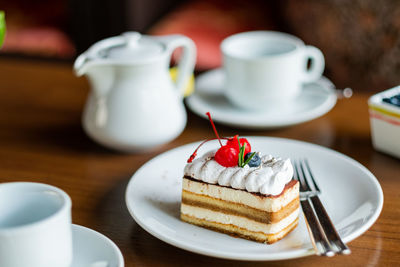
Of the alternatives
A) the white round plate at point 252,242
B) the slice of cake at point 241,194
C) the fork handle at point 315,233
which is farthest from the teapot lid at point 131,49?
the fork handle at point 315,233

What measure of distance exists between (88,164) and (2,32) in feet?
1.00

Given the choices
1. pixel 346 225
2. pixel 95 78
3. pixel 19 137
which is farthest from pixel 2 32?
pixel 346 225

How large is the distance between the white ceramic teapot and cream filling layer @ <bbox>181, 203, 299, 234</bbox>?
28cm

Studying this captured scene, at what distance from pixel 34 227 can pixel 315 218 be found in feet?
1.32

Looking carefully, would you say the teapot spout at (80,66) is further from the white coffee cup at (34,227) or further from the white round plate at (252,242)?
the white coffee cup at (34,227)

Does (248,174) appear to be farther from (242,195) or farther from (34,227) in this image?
(34,227)

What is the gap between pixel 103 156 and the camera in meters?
1.07

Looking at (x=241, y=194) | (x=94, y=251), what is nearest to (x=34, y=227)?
(x=94, y=251)

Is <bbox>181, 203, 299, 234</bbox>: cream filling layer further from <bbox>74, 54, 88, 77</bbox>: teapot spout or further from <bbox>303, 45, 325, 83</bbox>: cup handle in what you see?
<bbox>303, 45, 325, 83</bbox>: cup handle

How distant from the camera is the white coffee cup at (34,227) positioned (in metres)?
0.59

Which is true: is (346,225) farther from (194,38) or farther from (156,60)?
(194,38)

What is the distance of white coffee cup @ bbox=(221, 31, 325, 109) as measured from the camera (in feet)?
3.87

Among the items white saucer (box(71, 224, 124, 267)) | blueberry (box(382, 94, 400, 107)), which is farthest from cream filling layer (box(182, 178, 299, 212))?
blueberry (box(382, 94, 400, 107))

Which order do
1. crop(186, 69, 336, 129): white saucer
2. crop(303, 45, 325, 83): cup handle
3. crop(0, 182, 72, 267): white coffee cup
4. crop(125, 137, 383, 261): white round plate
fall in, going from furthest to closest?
crop(303, 45, 325, 83): cup handle
crop(186, 69, 336, 129): white saucer
crop(125, 137, 383, 261): white round plate
crop(0, 182, 72, 267): white coffee cup
